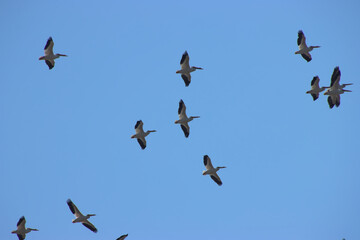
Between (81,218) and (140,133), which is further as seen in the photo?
(140,133)

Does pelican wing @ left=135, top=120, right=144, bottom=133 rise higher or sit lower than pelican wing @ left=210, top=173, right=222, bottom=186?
higher

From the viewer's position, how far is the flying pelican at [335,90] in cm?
4025

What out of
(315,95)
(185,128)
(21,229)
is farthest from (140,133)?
(315,95)

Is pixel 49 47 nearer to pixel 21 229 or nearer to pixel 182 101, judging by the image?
pixel 182 101

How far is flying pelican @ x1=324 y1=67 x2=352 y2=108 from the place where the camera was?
40250 mm

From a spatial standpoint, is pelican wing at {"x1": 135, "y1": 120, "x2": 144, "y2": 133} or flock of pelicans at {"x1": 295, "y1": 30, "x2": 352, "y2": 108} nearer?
flock of pelicans at {"x1": 295, "y1": 30, "x2": 352, "y2": 108}

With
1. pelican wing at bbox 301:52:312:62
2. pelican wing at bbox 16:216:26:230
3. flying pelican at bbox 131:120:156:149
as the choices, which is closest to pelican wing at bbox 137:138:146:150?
flying pelican at bbox 131:120:156:149

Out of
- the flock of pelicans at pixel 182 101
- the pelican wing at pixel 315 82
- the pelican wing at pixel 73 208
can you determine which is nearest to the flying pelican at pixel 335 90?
the flock of pelicans at pixel 182 101

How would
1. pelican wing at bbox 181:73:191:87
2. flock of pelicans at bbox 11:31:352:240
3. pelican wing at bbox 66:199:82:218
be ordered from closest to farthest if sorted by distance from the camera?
pelican wing at bbox 66:199:82:218
flock of pelicans at bbox 11:31:352:240
pelican wing at bbox 181:73:191:87

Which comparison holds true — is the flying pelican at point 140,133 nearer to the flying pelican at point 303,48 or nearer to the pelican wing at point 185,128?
the pelican wing at point 185,128

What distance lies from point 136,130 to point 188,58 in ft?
17.1

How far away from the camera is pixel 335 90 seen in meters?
40.3

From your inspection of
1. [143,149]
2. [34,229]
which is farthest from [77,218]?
[143,149]

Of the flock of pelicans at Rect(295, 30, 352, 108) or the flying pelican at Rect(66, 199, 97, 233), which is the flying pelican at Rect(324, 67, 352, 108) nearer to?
the flock of pelicans at Rect(295, 30, 352, 108)
